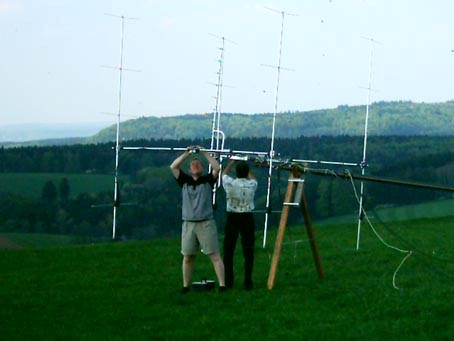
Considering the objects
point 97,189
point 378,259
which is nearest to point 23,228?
point 97,189

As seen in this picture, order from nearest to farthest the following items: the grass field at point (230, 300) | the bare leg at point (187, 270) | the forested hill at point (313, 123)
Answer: the grass field at point (230, 300) → the bare leg at point (187, 270) → the forested hill at point (313, 123)

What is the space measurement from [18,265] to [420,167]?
19.2 meters

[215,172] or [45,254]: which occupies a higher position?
[215,172]

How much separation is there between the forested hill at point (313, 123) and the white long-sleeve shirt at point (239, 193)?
64.3 feet

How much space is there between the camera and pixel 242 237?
1719 centimetres

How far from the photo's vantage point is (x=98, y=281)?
1867 centimetres

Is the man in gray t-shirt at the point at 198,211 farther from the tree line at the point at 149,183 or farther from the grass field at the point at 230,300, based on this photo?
the tree line at the point at 149,183

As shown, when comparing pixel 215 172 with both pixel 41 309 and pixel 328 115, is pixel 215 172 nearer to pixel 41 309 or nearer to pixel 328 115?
pixel 41 309

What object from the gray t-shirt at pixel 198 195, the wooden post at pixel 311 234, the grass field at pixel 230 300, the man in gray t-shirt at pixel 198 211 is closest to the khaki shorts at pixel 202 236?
the man in gray t-shirt at pixel 198 211

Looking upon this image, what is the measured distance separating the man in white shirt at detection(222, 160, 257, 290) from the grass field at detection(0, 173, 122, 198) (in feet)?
91.7

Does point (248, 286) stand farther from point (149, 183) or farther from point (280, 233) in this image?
point (149, 183)

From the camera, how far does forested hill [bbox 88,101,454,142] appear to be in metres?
43.7

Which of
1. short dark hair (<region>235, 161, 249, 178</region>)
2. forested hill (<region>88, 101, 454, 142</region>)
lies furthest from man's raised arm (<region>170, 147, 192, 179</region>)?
forested hill (<region>88, 101, 454, 142</region>)

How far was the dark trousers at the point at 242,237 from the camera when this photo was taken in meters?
17.0
